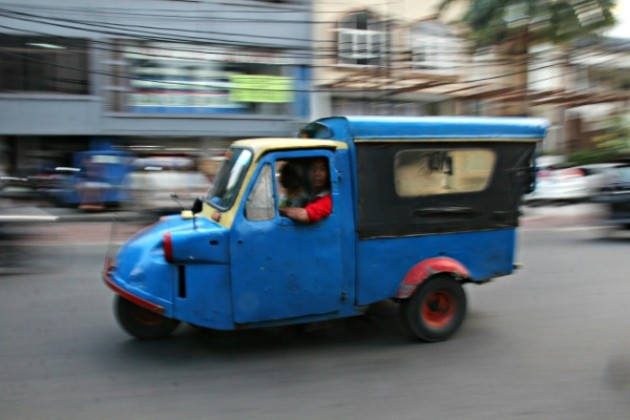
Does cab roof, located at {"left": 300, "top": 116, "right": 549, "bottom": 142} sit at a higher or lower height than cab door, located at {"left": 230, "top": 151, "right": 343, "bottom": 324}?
higher

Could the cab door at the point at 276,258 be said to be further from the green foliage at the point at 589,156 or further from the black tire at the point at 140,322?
the green foliage at the point at 589,156

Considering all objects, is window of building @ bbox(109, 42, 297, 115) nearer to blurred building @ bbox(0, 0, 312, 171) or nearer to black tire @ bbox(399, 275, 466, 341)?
blurred building @ bbox(0, 0, 312, 171)

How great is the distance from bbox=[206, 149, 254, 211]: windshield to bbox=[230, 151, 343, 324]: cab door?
0.16 m

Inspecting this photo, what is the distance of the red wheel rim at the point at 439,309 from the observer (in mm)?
5230

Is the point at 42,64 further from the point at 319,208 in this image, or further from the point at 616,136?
the point at 616,136

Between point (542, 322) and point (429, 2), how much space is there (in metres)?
17.0

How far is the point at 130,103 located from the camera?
17.7 metres

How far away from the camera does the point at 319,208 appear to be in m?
4.70

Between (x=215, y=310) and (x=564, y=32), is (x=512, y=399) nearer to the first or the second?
(x=215, y=310)

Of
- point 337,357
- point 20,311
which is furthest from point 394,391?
point 20,311

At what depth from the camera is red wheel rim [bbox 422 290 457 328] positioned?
17.2ft

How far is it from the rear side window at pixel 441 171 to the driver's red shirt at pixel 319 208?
0.66m

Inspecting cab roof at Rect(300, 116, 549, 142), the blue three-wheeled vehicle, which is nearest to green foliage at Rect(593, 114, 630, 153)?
cab roof at Rect(300, 116, 549, 142)

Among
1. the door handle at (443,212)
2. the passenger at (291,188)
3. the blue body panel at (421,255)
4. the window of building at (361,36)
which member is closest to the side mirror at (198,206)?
the passenger at (291,188)
